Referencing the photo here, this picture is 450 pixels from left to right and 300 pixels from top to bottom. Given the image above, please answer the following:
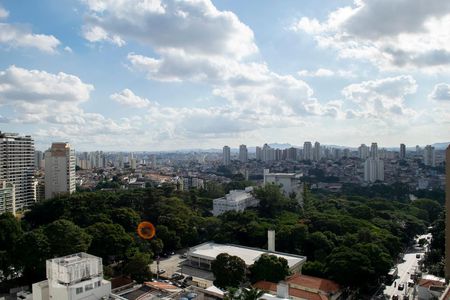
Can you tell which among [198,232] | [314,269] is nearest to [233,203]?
[198,232]

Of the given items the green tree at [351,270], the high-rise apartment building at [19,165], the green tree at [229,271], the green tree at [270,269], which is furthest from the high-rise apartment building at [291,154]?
the green tree at [229,271]

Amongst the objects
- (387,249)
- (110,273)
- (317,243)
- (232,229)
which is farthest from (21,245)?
(387,249)

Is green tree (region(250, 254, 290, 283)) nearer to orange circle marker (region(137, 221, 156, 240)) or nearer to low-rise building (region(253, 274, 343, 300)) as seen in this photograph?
low-rise building (region(253, 274, 343, 300))

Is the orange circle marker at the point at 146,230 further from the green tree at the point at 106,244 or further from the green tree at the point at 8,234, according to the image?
the green tree at the point at 8,234

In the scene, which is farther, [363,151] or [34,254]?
[363,151]

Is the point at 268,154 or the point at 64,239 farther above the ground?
the point at 268,154

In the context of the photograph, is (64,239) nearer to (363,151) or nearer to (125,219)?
(125,219)
